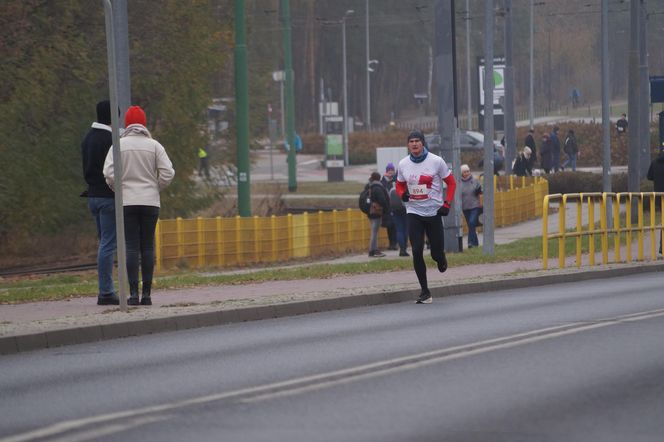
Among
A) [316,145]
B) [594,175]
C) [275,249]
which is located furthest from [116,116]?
[316,145]

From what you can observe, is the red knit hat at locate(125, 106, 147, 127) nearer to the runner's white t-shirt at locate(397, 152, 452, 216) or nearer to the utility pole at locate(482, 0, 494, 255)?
the runner's white t-shirt at locate(397, 152, 452, 216)

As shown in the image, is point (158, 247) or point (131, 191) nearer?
point (131, 191)

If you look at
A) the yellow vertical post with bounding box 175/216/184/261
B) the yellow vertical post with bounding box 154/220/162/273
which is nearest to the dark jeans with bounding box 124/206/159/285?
the yellow vertical post with bounding box 154/220/162/273

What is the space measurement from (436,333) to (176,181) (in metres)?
23.1

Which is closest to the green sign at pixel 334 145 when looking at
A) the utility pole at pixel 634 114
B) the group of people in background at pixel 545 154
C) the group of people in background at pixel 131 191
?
the group of people in background at pixel 545 154

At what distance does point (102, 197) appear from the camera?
14836 millimetres

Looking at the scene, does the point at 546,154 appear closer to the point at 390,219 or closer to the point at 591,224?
the point at 390,219

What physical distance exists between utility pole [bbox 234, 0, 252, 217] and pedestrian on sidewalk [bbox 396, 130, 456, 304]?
52.8 ft

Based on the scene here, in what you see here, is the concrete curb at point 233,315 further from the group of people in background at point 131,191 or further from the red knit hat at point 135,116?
the red knit hat at point 135,116

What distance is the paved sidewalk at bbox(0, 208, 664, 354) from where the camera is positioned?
12656 millimetres

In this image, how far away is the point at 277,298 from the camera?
51.8 feet

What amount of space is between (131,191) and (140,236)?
0.47 metres

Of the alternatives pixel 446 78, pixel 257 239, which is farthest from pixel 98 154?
pixel 257 239

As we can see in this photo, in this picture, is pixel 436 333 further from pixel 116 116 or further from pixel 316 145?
pixel 316 145
